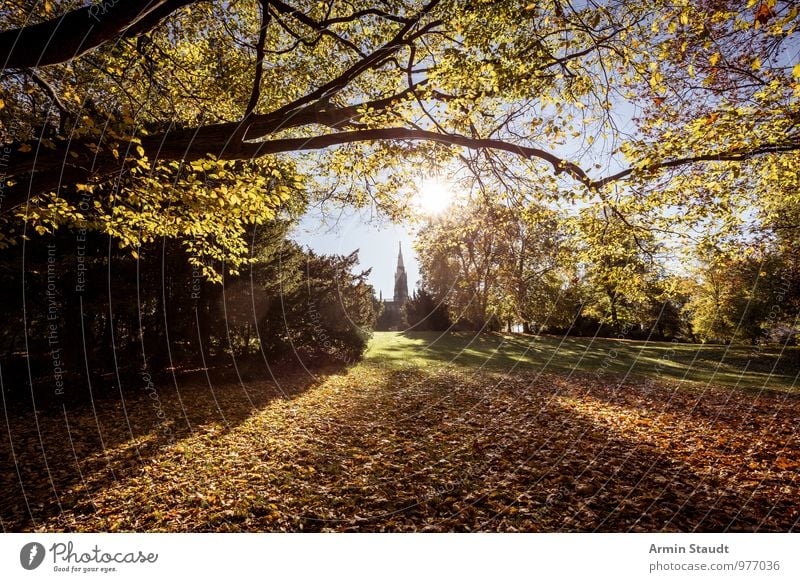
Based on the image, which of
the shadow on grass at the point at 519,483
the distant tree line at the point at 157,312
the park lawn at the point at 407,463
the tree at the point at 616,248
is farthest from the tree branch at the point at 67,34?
the tree at the point at 616,248

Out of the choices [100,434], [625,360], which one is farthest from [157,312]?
[625,360]

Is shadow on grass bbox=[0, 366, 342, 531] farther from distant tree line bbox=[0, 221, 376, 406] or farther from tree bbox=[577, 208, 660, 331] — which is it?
tree bbox=[577, 208, 660, 331]

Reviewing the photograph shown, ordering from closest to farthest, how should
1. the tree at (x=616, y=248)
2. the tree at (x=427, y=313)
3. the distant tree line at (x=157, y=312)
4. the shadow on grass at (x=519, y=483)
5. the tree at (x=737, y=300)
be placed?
1. the shadow on grass at (x=519, y=483)
2. the tree at (x=616, y=248)
3. the distant tree line at (x=157, y=312)
4. the tree at (x=737, y=300)
5. the tree at (x=427, y=313)

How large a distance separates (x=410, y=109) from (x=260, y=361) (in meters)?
11.6

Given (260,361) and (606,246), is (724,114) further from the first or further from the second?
(260,361)

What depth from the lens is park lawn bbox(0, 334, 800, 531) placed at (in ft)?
14.9

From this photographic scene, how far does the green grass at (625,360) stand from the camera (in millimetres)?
15430

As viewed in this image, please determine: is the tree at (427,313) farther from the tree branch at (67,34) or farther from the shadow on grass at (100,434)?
the tree branch at (67,34)

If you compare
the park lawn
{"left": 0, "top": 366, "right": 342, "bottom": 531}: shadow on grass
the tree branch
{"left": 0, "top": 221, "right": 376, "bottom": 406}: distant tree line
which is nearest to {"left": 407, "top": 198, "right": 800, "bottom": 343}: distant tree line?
the park lawn

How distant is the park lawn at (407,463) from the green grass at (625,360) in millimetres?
5109

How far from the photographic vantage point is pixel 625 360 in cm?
2038

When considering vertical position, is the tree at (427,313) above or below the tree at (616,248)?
below

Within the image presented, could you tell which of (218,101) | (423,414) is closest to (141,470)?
(423,414)

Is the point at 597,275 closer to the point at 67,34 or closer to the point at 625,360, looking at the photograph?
the point at 67,34
